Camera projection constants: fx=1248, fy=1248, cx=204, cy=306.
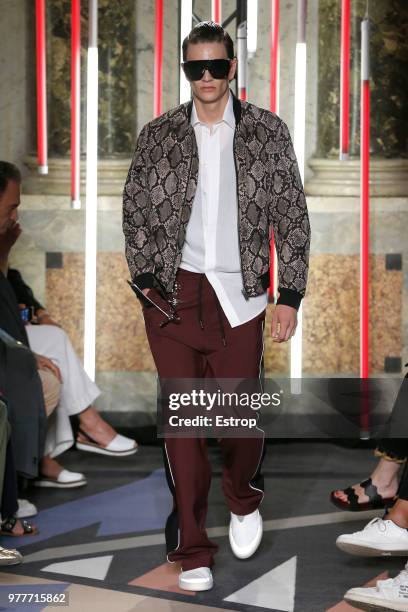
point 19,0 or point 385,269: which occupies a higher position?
point 19,0

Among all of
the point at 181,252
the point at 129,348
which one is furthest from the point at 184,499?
the point at 129,348

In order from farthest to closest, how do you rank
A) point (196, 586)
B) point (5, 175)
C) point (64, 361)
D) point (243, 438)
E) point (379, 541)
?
point (64, 361) → point (5, 175) → point (243, 438) → point (379, 541) → point (196, 586)

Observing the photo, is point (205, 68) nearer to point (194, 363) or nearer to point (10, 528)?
point (194, 363)

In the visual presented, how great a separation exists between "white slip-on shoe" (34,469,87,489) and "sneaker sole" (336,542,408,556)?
1481 millimetres

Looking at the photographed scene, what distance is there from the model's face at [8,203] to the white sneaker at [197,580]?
1.62 meters

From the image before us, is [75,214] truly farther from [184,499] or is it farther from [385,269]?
[184,499]

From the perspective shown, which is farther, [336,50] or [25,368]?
[336,50]

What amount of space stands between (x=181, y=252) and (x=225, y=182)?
0.23 meters

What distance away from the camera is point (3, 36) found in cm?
610

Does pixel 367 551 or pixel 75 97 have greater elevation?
pixel 75 97

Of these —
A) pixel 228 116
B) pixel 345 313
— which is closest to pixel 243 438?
pixel 228 116

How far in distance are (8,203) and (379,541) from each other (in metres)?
1.85

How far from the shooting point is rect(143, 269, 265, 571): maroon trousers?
11.4ft

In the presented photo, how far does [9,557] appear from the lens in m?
3.53
